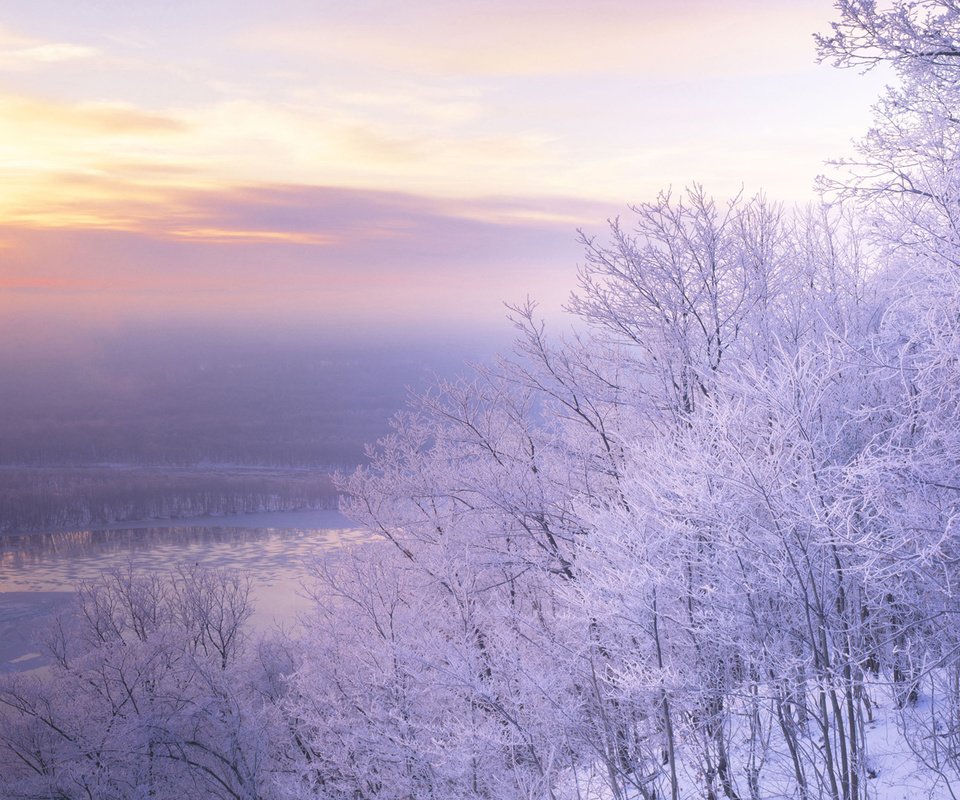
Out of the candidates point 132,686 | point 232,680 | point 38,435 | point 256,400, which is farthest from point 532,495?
point 256,400

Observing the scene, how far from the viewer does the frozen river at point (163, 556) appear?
131 ft

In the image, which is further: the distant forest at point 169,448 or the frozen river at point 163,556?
the distant forest at point 169,448

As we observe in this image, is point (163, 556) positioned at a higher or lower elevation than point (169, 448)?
lower

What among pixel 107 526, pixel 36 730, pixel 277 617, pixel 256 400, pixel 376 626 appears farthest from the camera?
pixel 256 400

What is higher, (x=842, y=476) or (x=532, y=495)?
(x=842, y=476)

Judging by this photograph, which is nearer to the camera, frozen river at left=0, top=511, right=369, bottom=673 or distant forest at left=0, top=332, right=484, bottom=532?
frozen river at left=0, top=511, right=369, bottom=673

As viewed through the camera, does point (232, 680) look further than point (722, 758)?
Yes

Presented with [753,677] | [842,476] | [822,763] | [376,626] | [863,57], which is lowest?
[376,626]

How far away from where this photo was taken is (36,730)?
22.8 metres

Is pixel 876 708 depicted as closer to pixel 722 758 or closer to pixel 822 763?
pixel 822 763

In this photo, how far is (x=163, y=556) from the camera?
57531mm

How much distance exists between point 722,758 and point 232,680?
1825cm

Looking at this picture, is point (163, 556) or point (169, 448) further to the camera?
point (169, 448)

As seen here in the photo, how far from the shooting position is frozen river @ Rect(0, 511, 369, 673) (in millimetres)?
39781
